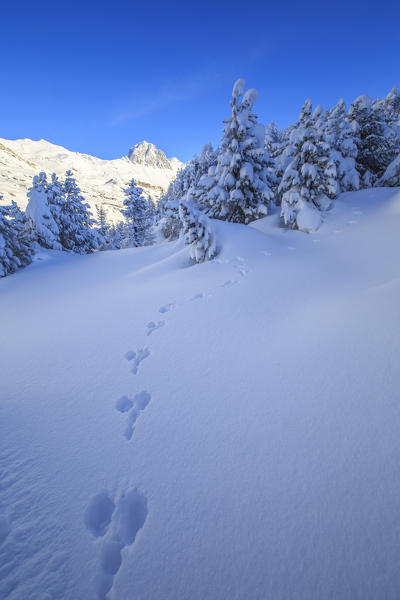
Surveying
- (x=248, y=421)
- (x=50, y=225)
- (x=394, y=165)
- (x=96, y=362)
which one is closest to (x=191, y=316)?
(x=96, y=362)

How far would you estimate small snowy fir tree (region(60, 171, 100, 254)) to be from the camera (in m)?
16.5

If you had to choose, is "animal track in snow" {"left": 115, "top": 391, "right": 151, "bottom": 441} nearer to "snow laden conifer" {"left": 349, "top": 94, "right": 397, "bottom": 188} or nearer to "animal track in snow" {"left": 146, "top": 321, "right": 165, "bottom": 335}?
"animal track in snow" {"left": 146, "top": 321, "right": 165, "bottom": 335}

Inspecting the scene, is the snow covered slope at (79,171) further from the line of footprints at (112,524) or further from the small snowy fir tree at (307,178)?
the line of footprints at (112,524)

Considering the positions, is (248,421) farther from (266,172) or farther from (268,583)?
(266,172)

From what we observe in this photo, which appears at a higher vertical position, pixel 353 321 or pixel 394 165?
pixel 394 165

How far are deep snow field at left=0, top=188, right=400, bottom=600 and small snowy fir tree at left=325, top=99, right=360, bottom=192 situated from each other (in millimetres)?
14117

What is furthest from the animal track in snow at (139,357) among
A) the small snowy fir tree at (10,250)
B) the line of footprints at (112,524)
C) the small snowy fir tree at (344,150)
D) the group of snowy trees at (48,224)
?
the small snowy fir tree at (344,150)

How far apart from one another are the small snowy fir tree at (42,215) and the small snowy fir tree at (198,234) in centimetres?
1280

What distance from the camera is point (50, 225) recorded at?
1500 cm

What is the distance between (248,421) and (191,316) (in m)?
2.28

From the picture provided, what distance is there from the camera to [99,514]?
176 centimetres

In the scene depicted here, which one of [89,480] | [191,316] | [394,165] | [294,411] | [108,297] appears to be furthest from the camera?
[394,165]

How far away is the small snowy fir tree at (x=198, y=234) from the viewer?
666cm

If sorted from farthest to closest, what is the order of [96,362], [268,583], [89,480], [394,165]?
1. [394,165]
2. [96,362]
3. [89,480]
4. [268,583]
